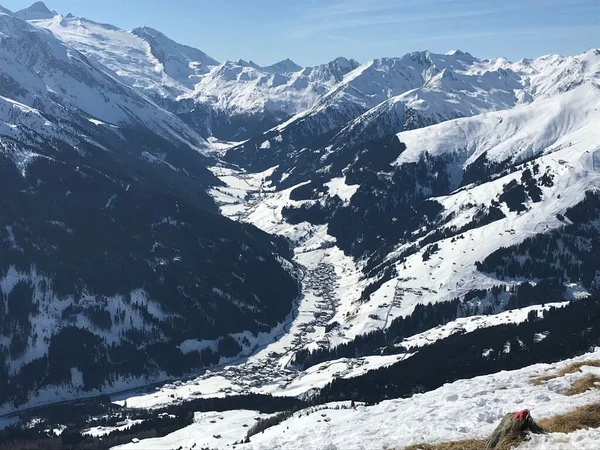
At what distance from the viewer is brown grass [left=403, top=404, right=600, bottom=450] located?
62100 mm

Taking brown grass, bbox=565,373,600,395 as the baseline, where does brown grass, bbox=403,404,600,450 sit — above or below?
below

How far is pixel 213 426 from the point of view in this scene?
17225cm

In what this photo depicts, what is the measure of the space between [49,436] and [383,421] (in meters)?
133

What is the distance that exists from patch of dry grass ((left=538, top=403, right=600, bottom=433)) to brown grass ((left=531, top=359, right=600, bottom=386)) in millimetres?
24437

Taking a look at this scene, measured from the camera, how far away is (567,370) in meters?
92.9

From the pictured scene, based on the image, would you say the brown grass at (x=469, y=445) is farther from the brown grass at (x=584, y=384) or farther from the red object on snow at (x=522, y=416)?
the brown grass at (x=584, y=384)

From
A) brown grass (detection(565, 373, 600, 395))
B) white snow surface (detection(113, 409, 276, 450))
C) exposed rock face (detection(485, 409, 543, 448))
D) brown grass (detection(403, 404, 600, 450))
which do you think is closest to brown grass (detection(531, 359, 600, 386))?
brown grass (detection(565, 373, 600, 395))

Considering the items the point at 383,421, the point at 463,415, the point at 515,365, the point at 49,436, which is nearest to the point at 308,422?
the point at 383,421

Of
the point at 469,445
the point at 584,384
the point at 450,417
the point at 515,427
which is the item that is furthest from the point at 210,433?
the point at 515,427

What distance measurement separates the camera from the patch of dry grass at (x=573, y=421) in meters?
62.7

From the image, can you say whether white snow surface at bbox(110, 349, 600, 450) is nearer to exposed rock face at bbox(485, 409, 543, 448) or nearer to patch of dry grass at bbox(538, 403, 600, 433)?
exposed rock face at bbox(485, 409, 543, 448)

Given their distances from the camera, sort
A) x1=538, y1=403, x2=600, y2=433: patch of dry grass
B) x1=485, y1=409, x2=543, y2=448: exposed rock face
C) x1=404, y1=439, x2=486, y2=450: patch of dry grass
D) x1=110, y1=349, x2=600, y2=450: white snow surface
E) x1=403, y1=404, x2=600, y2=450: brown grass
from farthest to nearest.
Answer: x1=110, y1=349, x2=600, y2=450: white snow surface, x1=404, y1=439, x2=486, y2=450: patch of dry grass, x1=538, y1=403, x2=600, y2=433: patch of dry grass, x1=403, y1=404, x2=600, y2=450: brown grass, x1=485, y1=409, x2=543, y2=448: exposed rock face

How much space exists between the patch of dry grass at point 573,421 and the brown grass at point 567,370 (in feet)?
80.2

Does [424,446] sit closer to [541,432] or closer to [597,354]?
[541,432]
